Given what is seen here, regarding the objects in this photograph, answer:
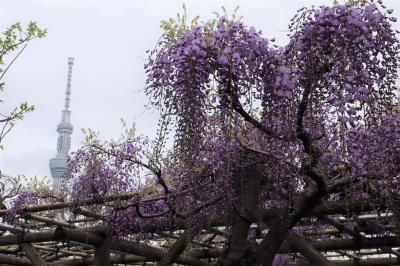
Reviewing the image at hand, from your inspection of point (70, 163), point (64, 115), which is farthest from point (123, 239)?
point (64, 115)

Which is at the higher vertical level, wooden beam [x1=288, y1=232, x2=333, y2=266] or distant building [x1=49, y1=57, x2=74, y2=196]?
distant building [x1=49, y1=57, x2=74, y2=196]

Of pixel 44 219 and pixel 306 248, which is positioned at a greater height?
pixel 44 219

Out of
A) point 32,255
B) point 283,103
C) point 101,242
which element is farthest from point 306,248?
point 32,255

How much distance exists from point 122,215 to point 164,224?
19.4 inches

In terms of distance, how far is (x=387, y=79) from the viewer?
373 cm

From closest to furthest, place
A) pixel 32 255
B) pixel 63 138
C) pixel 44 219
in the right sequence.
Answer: pixel 44 219
pixel 32 255
pixel 63 138

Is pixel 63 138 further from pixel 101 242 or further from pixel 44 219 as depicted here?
pixel 101 242

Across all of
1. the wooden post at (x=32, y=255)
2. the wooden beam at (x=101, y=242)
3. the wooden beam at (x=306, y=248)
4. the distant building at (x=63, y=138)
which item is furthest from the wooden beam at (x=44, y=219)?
the distant building at (x=63, y=138)

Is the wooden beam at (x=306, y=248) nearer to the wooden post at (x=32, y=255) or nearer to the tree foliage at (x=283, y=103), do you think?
the tree foliage at (x=283, y=103)

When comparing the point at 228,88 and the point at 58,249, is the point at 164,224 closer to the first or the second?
the point at 228,88

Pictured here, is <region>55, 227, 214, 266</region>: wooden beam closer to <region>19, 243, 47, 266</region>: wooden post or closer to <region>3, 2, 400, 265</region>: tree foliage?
<region>19, 243, 47, 266</region>: wooden post

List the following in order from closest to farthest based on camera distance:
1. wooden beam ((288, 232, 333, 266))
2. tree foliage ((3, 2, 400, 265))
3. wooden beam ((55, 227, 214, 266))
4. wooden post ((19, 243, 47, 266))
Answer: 1. tree foliage ((3, 2, 400, 265))
2. wooden beam ((288, 232, 333, 266))
3. wooden beam ((55, 227, 214, 266))
4. wooden post ((19, 243, 47, 266))

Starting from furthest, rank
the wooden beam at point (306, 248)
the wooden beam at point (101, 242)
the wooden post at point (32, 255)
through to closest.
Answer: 1. the wooden post at point (32, 255)
2. the wooden beam at point (101, 242)
3. the wooden beam at point (306, 248)

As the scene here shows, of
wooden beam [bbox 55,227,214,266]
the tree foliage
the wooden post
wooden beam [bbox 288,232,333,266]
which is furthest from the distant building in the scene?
the tree foliage
